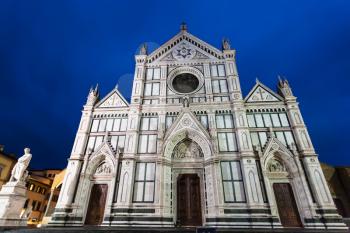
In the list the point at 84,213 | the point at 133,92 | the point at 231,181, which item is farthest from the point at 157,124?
the point at 84,213

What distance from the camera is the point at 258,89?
1780 cm

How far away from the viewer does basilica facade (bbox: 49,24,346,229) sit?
42.9 feet

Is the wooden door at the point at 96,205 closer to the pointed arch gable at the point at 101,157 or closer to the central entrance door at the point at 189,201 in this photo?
the pointed arch gable at the point at 101,157

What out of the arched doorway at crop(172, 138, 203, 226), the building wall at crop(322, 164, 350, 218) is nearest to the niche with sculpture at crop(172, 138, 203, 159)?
the arched doorway at crop(172, 138, 203, 226)

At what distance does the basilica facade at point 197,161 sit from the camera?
42.9 feet

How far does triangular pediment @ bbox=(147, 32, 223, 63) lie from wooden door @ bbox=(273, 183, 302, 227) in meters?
13.2

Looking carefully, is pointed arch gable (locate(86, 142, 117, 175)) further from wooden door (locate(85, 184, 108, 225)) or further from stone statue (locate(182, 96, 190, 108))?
stone statue (locate(182, 96, 190, 108))

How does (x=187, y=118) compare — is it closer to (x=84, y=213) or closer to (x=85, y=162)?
(x=85, y=162)

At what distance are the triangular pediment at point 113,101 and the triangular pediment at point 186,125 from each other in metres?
5.14

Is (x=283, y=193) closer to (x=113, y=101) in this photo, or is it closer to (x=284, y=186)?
(x=284, y=186)

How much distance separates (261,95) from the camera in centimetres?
1750

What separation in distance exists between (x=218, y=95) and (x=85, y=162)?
1278 centimetres

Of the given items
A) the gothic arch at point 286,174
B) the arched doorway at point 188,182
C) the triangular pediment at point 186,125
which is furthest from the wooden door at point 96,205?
the gothic arch at point 286,174

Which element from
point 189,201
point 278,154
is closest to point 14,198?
point 189,201
